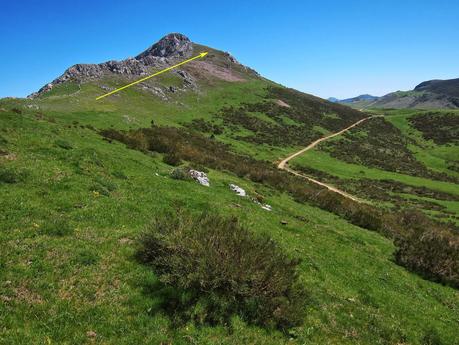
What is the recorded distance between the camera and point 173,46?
472 feet

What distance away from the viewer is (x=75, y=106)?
62.0 m

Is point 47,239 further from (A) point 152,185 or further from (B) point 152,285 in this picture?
(A) point 152,185

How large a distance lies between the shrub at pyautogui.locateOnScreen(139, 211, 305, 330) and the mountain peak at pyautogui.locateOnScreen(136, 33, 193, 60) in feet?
427

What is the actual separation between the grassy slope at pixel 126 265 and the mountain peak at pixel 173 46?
116236 mm

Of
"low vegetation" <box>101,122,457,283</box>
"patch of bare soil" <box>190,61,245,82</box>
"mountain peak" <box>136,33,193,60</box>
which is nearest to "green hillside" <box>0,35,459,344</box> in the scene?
"low vegetation" <box>101,122,457,283</box>

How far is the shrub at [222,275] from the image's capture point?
11.3 m

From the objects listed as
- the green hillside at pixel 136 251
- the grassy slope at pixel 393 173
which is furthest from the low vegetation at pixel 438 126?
the green hillside at pixel 136 251

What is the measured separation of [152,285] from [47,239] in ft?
13.9

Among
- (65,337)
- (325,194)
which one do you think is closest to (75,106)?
(325,194)

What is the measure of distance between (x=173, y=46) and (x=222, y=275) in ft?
470

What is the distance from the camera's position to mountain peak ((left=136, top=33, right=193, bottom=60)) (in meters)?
139

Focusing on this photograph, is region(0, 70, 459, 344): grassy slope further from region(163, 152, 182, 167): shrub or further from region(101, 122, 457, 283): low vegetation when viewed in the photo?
region(101, 122, 457, 283): low vegetation

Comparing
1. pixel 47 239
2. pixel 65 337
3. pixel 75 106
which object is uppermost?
pixel 75 106

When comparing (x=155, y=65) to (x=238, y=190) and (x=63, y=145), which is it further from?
(x=63, y=145)
